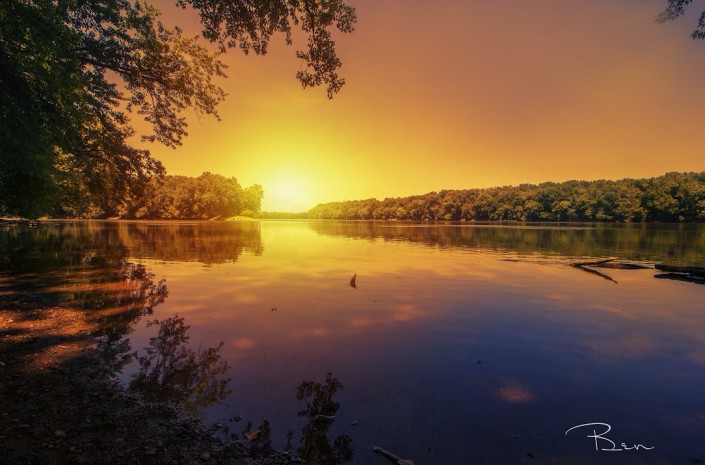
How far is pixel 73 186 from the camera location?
35531 millimetres

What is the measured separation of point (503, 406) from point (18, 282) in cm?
2790

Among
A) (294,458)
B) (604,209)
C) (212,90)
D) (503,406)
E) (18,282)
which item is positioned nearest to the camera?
(294,458)

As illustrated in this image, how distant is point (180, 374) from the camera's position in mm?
9945

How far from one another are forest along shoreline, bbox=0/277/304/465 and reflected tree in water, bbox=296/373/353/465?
414 millimetres

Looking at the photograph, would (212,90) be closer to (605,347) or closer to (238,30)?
(238,30)

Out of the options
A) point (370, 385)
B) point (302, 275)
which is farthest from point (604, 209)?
point (370, 385)

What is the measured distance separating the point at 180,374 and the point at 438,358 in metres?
8.02

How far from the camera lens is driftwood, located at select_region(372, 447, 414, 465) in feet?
20.2

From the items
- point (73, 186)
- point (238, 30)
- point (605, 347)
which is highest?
point (238, 30)

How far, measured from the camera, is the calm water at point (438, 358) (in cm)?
752
